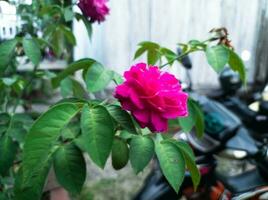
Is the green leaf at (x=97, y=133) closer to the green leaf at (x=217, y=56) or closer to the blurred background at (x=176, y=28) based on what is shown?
the green leaf at (x=217, y=56)

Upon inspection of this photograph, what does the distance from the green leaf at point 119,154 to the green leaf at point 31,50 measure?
0.43 meters

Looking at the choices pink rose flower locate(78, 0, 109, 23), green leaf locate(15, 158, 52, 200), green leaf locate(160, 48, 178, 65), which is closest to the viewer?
green leaf locate(15, 158, 52, 200)

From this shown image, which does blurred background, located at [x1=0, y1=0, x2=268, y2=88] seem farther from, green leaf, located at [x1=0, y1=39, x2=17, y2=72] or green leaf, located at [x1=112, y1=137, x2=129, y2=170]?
green leaf, located at [x1=112, y1=137, x2=129, y2=170]

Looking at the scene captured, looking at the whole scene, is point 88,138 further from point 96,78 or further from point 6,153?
point 6,153

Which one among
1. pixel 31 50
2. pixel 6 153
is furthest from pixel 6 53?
pixel 6 153

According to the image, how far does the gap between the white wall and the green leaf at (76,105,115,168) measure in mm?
2601

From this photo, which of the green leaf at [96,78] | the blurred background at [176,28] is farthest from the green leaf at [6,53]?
the blurred background at [176,28]

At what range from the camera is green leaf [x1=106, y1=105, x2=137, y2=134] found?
2.51 ft

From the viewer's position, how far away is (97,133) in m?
0.71

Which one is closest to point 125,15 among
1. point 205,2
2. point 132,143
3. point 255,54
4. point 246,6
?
point 205,2

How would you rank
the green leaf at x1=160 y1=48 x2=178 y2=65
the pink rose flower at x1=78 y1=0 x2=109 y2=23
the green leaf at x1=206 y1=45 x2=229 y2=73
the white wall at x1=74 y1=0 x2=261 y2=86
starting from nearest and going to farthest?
the green leaf at x1=206 y1=45 x2=229 y2=73
the green leaf at x1=160 y1=48 x2=178 y2=65
the pink rose flower at x1=78 y1=0 x2=109 y2=23
the white wall at x1=74 y1=0 x2=261 y2=86

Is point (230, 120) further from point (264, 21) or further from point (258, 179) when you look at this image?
point (264, 21)

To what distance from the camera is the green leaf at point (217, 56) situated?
98 cm

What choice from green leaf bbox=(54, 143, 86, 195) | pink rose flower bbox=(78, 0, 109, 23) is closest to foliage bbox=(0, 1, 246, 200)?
green leaf bbox=(54, 143, 86, 195)
